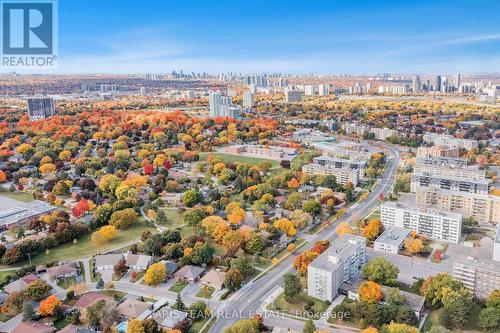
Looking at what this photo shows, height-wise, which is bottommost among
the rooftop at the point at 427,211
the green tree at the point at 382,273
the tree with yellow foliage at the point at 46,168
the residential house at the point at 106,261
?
the residential house at the point at 106,261

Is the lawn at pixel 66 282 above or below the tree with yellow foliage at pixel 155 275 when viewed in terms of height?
below

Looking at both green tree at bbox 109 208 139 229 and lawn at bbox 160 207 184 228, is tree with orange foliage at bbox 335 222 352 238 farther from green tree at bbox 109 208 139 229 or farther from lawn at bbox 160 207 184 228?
green tree at bbox 109 208 139 229

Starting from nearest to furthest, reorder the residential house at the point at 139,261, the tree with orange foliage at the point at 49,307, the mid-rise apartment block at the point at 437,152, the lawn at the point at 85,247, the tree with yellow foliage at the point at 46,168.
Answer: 1. the tree with orange foliage at the point at 49,307
2. the residential house at the point at 139,261
3. the lawn at the point at 85,247
4. the tree with yellow foliage at the point at 46,168
5. the mid-rise apartment block at the point at 437,152

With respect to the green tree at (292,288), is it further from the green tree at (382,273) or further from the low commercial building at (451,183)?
the low commercial building at (451,183)

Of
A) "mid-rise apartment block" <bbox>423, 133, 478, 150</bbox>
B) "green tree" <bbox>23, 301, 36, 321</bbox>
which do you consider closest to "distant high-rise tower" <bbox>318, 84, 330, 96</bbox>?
"mid-rise apartment block" <bbox>423, 133, 478, 150</bbox>

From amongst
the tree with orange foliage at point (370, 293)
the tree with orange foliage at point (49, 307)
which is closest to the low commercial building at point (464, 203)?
the tree with orange foliage at point (370, 293)

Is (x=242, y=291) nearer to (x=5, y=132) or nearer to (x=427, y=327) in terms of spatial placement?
(x=427, y=327)
